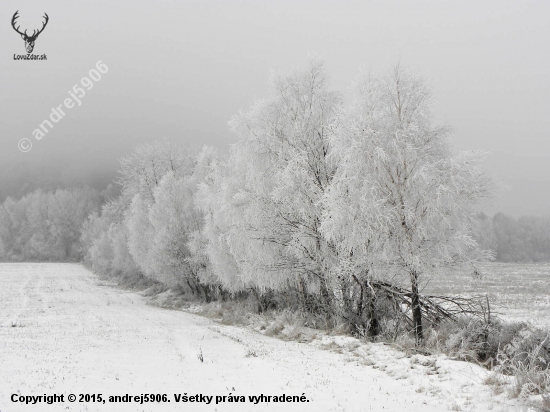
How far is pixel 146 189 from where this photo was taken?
4325cm

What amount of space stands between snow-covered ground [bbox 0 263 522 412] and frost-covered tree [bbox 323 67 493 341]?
128 inches

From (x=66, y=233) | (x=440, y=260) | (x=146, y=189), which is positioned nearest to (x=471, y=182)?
(x=440, y=260)

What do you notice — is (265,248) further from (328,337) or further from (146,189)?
(146,189)

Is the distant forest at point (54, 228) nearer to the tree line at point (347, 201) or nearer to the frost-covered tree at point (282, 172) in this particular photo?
the tree line at point (347, 201)

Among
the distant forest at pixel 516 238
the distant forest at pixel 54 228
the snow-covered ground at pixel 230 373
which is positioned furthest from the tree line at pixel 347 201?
the distant forest at pixel 516 238

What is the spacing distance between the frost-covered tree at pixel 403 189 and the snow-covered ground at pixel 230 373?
3.25 metres

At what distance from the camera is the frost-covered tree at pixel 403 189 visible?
12.8m

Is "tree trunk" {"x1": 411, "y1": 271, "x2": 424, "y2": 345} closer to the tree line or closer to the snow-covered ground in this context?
the tree line

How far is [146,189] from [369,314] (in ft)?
109

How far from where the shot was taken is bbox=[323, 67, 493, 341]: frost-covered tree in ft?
42.0

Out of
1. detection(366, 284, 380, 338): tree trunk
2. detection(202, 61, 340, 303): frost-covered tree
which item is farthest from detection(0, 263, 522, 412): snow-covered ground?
detection(202, 61, 340, 303): frost-covered tree

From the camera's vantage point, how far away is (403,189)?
13.4 metres

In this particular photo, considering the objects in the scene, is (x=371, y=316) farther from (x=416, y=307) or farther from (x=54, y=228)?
(x=54, y=228)

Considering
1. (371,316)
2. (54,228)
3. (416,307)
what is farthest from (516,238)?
(416,307)
